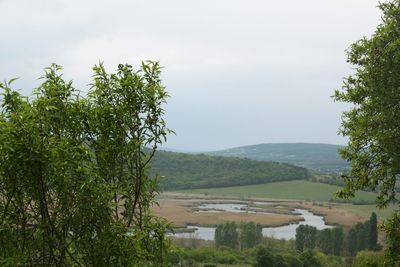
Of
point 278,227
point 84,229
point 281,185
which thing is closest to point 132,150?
point 84,229

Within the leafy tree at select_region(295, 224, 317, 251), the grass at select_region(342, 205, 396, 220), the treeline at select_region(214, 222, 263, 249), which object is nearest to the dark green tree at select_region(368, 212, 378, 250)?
the leafy tree at select_region(295, 224, 317, 251)

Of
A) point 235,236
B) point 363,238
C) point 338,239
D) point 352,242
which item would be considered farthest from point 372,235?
point 235,236

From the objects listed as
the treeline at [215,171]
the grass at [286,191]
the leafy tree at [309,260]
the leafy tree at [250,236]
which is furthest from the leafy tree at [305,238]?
the treeline at [215,171]

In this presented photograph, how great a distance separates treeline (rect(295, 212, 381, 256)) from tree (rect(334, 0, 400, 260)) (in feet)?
187

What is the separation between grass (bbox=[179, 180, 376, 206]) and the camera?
447 ft

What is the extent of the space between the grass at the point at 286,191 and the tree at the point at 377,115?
12240 centimetres

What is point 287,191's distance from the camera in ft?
478

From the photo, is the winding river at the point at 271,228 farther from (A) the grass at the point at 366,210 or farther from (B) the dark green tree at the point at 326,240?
(B) the dark green tree at the point at 326,240

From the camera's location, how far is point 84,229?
5.53 m

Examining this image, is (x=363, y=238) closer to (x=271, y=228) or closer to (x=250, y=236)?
(x=250, y=236)

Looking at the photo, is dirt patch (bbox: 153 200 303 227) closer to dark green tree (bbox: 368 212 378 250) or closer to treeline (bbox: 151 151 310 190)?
dark green tree (bbox: 368 212 378 250)

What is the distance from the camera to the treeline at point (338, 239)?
67062 mm

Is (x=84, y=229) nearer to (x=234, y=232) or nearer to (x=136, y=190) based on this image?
(x=136, y=190)

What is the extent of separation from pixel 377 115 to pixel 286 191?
13620 cm
